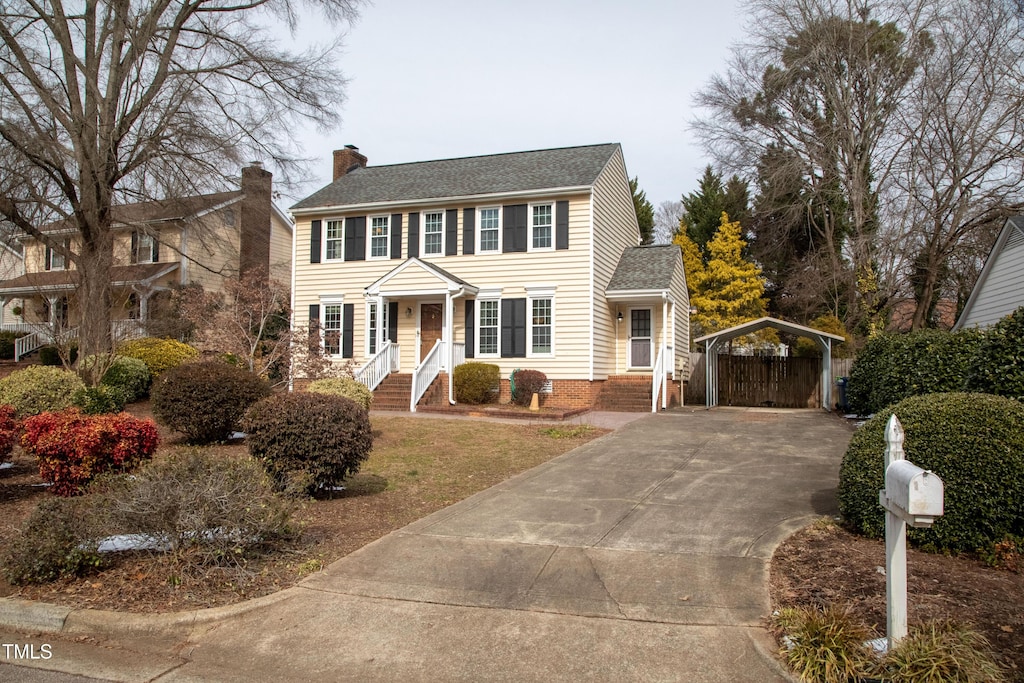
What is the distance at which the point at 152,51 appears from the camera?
2033 cm

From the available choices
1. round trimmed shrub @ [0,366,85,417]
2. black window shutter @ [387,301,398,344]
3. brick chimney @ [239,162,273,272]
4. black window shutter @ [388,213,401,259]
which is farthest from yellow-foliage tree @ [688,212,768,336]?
round trimmed shrub @ [0,366,85,417]

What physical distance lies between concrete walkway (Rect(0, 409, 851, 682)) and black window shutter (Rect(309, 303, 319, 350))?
12215 millimetres

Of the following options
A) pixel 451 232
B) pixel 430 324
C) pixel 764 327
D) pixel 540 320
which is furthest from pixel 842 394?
pixel 451 232

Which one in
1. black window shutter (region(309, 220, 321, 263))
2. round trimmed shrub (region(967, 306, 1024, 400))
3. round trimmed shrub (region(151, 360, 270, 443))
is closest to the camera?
round trimmed shrub (region(967, 306, 1024, 400))

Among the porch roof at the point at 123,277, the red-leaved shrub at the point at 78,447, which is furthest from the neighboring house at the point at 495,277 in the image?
the red-leaved shrub at the point at 78,447

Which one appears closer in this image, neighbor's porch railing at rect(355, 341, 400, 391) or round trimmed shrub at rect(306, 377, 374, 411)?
round trimmed shrub at rect(306, 377, 374, 411)

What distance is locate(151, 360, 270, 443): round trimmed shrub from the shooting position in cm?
1152

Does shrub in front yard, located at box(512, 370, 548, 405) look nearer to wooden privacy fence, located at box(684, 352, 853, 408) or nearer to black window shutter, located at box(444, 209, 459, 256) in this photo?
black window shutter, located at box(444, 209, 459, 256)

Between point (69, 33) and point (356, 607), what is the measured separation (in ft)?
68.3

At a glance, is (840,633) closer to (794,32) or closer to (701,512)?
(701,512)

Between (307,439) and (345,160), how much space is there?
68.5 feet

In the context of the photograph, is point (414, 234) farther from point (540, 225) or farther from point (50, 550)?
point (50, 550)

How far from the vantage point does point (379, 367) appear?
20531mm

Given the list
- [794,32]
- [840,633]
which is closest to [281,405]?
[840,633]
